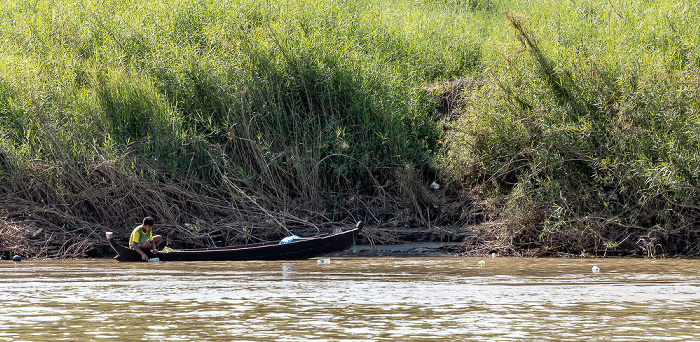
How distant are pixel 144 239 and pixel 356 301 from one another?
19.7 feet

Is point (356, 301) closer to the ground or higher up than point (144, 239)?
closer to the ground

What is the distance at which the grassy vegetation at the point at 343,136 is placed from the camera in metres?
13.3

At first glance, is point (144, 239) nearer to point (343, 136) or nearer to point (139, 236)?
point (139, 236)

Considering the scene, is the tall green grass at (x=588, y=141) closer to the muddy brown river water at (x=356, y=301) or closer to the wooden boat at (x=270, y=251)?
the muddy brown river water at (x=356, y=301)

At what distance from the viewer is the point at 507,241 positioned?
13.6m

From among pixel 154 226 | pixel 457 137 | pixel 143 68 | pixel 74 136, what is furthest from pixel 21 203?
pixel 457 137

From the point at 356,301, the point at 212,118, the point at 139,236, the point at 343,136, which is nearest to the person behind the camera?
the point at 356,301

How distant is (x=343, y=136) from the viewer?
15.2 meters

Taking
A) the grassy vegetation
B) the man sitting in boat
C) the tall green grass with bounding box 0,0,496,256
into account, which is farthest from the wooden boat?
the tall green grass with bounding box 0,0,496,256

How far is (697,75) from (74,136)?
10.9m

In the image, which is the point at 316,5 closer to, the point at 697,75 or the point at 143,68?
the point at 143,68

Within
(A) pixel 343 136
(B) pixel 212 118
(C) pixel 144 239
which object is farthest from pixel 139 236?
(A) pixel 343 136

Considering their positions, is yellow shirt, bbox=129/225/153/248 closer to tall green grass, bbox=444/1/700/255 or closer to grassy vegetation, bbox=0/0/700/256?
grassy vegetation, bbox=0/0/700/256

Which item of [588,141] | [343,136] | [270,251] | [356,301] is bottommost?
[356,301]
